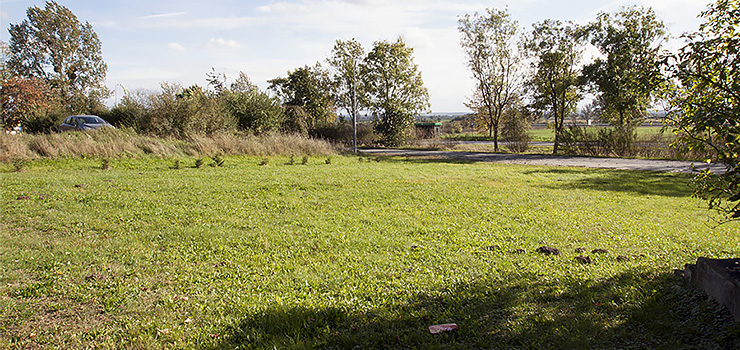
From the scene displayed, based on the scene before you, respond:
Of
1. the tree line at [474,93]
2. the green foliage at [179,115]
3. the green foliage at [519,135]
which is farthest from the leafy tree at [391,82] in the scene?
the green foliage at [179,115]

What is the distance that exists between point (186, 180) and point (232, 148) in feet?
29.5

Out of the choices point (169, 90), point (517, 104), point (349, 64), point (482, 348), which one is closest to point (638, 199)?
point (482, 348)

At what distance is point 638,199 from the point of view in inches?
400

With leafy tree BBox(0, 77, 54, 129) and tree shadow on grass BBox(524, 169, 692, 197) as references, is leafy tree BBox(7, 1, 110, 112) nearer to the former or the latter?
leafy tree BBox(0, 77, 54, 129)

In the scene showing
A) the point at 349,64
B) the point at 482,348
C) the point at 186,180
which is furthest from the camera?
the point at 349,64

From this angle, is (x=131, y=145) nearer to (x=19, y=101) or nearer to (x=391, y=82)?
(x=19, y=101)

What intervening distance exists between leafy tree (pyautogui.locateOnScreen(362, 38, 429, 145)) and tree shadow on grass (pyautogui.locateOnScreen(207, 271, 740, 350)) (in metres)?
36.3

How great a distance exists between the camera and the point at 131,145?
657 inches

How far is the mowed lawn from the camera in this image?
129 inches

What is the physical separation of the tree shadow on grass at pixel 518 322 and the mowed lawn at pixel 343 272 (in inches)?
0.7

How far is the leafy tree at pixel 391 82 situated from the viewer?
40844mm

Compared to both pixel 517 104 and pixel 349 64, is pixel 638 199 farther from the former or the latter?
pixel 349 64

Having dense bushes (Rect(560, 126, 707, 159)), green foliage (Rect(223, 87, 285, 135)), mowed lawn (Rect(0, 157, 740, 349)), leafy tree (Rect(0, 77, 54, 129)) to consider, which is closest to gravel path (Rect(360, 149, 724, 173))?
dense bushes (Rect(560, 126, 707, 159))

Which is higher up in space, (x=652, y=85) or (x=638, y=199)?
(x=652, y=85)
